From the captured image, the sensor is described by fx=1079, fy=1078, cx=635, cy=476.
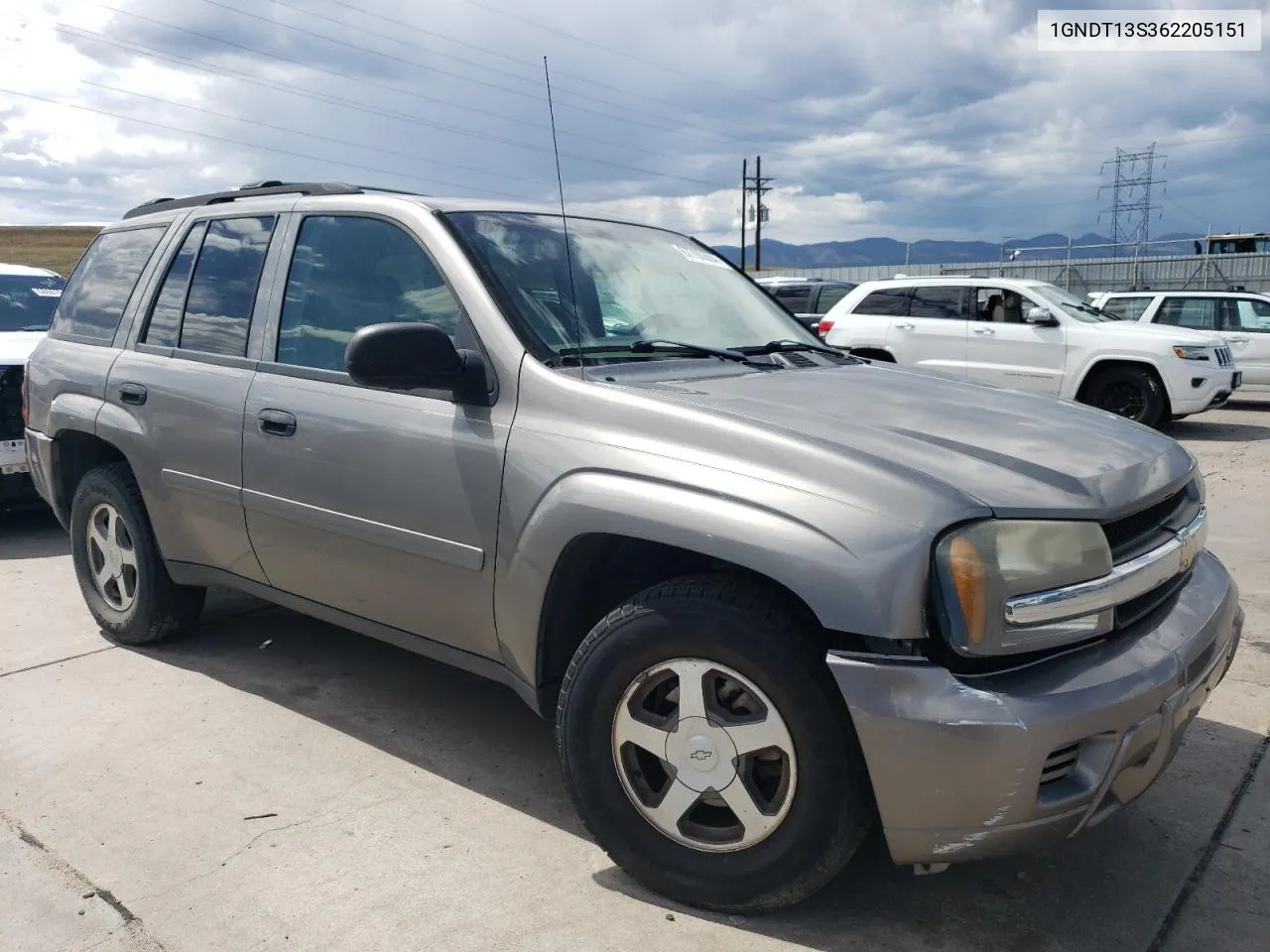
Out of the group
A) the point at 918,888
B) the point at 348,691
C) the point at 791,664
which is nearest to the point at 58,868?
the point at 348,691

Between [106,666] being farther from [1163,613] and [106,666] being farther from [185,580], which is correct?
[1163,613]

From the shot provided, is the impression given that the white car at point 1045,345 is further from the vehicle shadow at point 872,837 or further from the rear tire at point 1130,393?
the vehicle shadow at point 872,837

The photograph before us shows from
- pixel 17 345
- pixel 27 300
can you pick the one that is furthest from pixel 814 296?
pixel 17 345

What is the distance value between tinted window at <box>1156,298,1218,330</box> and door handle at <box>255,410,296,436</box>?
46.0 feet

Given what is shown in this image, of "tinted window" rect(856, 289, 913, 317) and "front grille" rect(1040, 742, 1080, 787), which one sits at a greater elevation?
"tinted window" rect(856, 289, 913, 317)

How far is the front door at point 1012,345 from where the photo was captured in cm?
1191

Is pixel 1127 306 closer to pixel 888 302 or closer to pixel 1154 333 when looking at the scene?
pixel 1154 333

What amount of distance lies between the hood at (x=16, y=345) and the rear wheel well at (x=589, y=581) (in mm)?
5143

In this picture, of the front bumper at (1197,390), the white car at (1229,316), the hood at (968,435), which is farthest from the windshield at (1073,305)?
the hood at (968,435)

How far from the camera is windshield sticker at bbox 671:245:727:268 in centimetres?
402

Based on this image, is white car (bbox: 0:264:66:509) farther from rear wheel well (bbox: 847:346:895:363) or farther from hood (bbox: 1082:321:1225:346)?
hood (bbox: 1082:321:1225:346)

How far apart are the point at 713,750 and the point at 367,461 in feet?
4.58

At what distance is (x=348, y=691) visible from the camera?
408 centimetres

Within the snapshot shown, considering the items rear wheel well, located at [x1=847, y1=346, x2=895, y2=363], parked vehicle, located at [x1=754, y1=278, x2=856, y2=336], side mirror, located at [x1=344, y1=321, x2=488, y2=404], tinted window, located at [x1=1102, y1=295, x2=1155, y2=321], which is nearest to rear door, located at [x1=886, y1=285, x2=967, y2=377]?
rear wheel well, located at [x1=847, y1=346, x2=895, y2=363]
